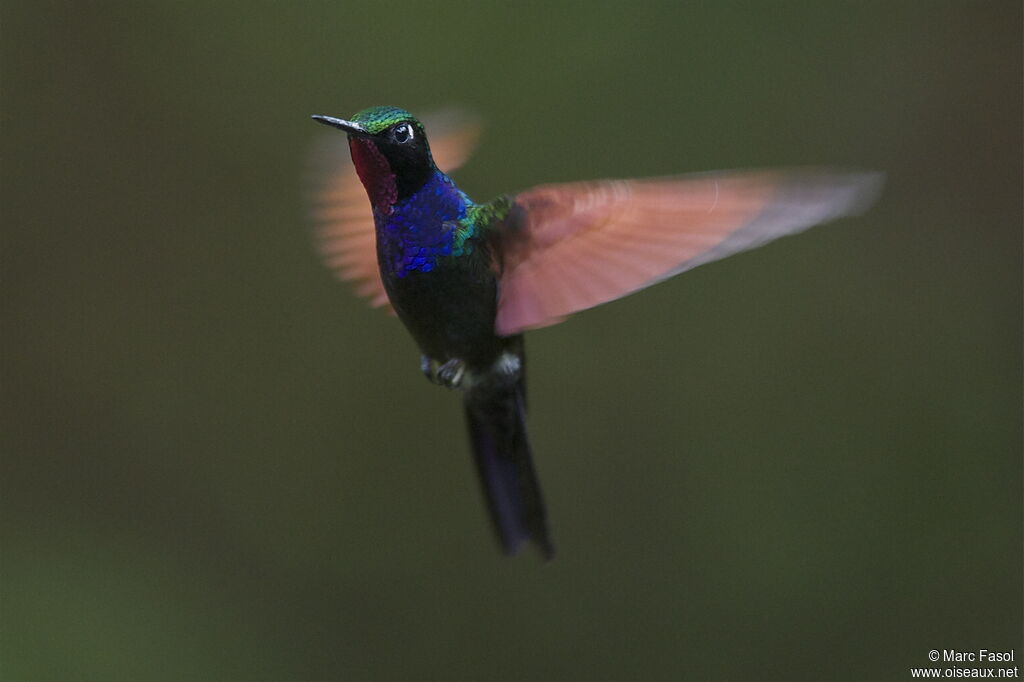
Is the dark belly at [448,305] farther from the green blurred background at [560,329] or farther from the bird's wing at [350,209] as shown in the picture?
the green blurred background at [560,329]

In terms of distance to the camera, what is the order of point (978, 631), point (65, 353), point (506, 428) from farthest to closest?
point (65, 353), point (978, 631), point (506, 428)

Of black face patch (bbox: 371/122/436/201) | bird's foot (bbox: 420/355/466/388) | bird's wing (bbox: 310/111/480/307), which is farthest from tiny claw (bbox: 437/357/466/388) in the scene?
black face patch (bbox: 371/122/436/201)

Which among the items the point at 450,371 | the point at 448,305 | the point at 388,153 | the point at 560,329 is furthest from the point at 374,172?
the point at 560,329

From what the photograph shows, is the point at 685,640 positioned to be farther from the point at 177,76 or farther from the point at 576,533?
the point at 177,76

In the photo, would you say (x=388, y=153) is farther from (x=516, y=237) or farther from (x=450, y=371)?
(x=450, y=371)

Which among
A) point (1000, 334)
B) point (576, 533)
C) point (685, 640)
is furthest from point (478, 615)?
point (1000, 334)

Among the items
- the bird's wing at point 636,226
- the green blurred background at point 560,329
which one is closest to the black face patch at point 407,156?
the bird's wing at point 636,226
